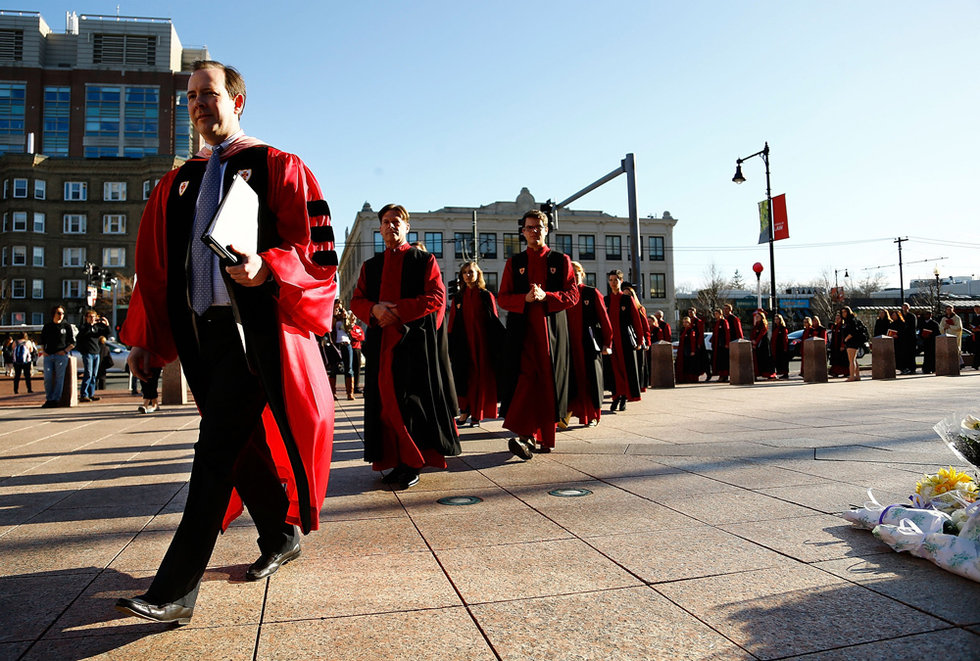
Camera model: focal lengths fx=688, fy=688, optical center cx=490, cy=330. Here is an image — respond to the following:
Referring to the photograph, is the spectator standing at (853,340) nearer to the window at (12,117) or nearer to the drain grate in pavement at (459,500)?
the drain grate in pavement at (459,500)

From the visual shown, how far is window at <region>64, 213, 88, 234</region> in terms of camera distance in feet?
188

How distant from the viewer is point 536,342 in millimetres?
6211

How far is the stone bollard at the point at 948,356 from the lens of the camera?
18359 millimetres

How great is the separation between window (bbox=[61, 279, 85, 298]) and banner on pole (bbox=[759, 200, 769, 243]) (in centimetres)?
5304

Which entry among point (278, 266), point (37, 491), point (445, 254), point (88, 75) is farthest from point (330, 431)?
point (88, 75)

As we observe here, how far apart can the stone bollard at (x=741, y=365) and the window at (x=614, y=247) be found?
5749cm

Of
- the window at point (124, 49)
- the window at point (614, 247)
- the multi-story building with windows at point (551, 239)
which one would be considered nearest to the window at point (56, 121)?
the window at point (124, 49)

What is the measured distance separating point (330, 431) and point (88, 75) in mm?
81514

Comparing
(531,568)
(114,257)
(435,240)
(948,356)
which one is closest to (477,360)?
(531,568)

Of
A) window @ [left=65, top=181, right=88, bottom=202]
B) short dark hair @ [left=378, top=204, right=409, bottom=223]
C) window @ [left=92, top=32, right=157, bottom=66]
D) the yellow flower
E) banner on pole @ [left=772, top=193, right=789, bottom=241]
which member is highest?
window @ [left=92, top=32, right=157, bottom=66]

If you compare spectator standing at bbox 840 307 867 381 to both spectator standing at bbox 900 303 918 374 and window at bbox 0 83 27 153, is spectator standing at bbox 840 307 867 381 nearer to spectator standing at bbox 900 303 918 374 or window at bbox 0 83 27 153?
spectator standing at bbox 900 303 918 374

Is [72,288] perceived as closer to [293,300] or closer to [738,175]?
[738,175]

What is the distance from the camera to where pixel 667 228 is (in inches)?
2970

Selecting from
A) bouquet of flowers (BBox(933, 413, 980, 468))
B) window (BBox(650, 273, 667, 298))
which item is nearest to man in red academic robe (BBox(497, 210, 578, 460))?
bouquet of flowers (BBox(933, 413, 980, 468))
